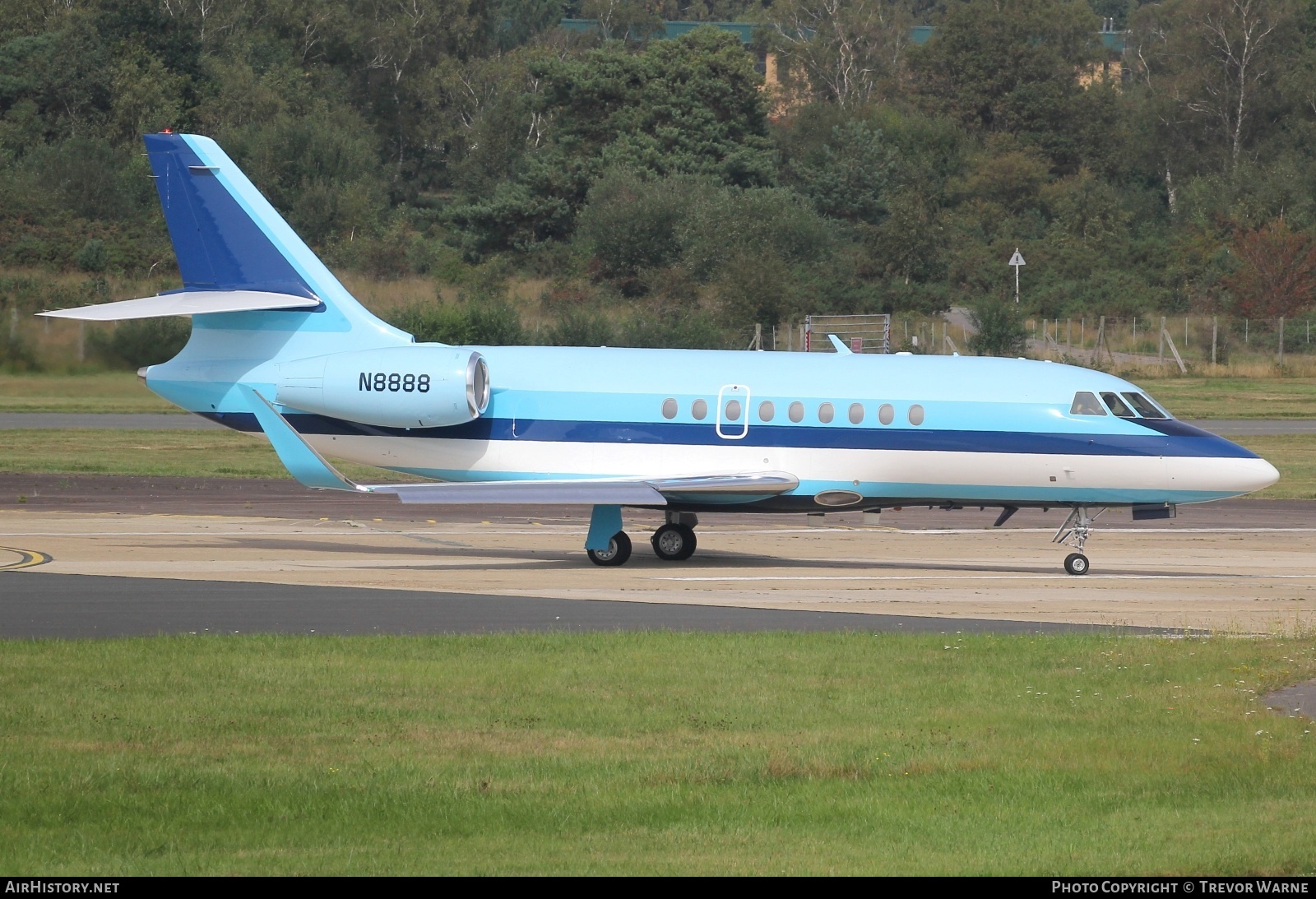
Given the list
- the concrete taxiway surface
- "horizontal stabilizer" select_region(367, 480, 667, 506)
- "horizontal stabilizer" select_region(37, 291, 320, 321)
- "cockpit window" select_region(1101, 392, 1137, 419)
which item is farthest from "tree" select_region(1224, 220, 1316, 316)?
"horizontal stabilizer" select_region(37, 291, 320, 321)

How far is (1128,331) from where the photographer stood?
73688 mm

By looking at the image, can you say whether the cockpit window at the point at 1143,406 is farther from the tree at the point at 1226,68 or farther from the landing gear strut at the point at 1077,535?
the tree at the point at 1226,68

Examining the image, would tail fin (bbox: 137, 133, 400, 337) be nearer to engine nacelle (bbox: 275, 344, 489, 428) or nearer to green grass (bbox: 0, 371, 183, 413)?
engine nacelle (bbox: 275, 344, 489, 428)

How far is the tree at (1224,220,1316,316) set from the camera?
76.6m

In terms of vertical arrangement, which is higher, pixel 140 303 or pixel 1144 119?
pixel 1144 119

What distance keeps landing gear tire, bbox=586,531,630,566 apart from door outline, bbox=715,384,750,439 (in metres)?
2.17

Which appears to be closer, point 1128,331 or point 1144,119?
point 1128,331

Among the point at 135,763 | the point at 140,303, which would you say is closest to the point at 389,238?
the point at 140,303

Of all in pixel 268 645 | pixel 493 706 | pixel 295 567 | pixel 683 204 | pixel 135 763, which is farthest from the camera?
pixel 683 204

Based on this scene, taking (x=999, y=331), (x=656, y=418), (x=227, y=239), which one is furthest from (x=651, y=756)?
(x=999, y=331)

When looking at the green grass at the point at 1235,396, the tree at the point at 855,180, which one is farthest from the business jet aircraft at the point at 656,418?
the tree at the point at 855,180

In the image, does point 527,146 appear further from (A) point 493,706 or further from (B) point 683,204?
(A) point 493,706

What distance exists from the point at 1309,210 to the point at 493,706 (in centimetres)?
8144

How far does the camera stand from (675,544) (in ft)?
86.0
